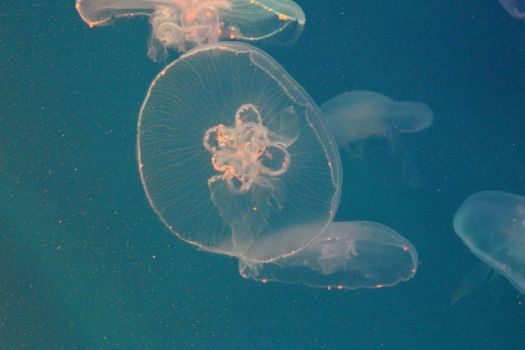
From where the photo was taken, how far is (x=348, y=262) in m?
4.48

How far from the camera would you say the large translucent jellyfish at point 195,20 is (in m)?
3.95

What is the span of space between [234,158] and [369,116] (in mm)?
1327

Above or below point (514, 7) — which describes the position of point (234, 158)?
below

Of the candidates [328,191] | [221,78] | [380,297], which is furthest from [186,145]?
[380,297]

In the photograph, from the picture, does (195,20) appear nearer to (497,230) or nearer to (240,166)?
(240,166)

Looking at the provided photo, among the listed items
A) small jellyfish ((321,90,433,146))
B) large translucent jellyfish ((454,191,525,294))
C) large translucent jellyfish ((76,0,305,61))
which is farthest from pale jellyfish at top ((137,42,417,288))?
large translucent jellyfish ((454,191,525,294))

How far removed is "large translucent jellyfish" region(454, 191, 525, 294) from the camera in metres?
4.50

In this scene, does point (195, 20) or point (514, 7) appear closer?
point (195, 20)

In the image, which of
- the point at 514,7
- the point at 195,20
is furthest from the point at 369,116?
the point at 195,20

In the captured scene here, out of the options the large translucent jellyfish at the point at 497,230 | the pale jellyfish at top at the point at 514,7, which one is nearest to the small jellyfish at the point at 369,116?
the large translucent jellyfish at the point at 497,230

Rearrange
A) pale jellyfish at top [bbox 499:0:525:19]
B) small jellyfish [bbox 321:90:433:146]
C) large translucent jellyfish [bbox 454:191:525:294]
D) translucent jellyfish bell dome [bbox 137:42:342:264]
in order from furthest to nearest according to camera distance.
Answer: large translucent jellyfish [bbox 454:191:525:294] < small jellyfish [bbox 321:90:433:146] < pale jellyfish at top [bbox 499:0:525:19] < translucent jellyfish bell dome [bbox 137:42:342:264]

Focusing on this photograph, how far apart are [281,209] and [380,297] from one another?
121 cm

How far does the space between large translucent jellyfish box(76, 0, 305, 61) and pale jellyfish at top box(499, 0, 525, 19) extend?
1584 millimetres

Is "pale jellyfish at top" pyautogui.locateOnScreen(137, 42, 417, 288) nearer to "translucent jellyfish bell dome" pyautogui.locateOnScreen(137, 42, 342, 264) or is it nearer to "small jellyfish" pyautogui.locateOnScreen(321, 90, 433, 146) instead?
"translucent jellyfish bell dome" pyautogui.locateOnScreen(137, 42, 342, 264)
